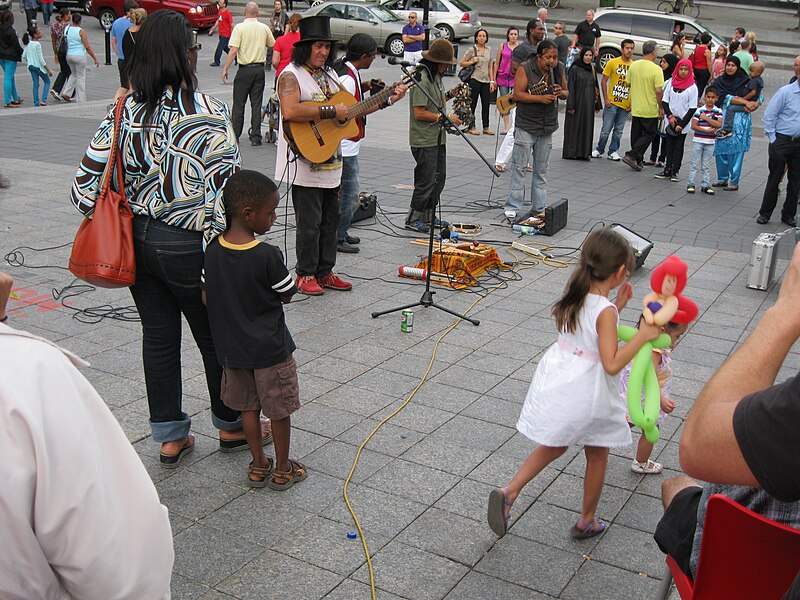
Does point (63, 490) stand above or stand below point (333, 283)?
above

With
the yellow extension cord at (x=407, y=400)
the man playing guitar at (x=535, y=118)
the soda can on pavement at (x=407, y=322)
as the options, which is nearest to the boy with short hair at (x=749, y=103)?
the man playing guitar at (x=535, y=118)

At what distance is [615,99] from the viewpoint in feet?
44.5

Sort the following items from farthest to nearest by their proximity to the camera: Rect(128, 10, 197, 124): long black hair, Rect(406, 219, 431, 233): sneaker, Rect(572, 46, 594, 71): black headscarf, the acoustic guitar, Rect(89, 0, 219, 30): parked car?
Rect(89, 0, 219, 30): parked car
Rect(572, 46, 594, 71): black headscarf
Rect(406, 219, 431, 233): sneaker
the acoustic guitar
Rect(128, 10, 197, 124): long black hair

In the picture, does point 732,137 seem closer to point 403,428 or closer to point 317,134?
point 317,134

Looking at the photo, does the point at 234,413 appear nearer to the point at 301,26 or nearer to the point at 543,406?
the point at 543,406

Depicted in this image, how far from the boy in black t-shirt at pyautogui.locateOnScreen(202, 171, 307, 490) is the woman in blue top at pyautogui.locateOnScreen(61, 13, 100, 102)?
13382 millimetres

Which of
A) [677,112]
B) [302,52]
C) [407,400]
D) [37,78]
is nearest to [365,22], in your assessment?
[37,78]

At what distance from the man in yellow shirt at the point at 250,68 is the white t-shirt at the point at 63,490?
472 inches

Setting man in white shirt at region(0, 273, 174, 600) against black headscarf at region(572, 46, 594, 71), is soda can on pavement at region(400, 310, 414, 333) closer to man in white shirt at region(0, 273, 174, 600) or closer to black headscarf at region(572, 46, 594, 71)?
man in white shirt at region(0, 273, 174, 600)

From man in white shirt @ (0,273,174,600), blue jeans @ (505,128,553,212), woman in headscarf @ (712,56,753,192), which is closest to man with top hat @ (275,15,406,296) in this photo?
blue jeans @ (505,128,553,212)

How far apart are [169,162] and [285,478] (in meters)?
1.52

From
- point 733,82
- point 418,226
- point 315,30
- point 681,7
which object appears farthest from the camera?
point 681,7

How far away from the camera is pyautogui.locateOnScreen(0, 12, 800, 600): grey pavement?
352 centimetres

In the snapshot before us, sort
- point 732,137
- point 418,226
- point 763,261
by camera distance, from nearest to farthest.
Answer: point 763,261 < point 418,226 < point 732,137
